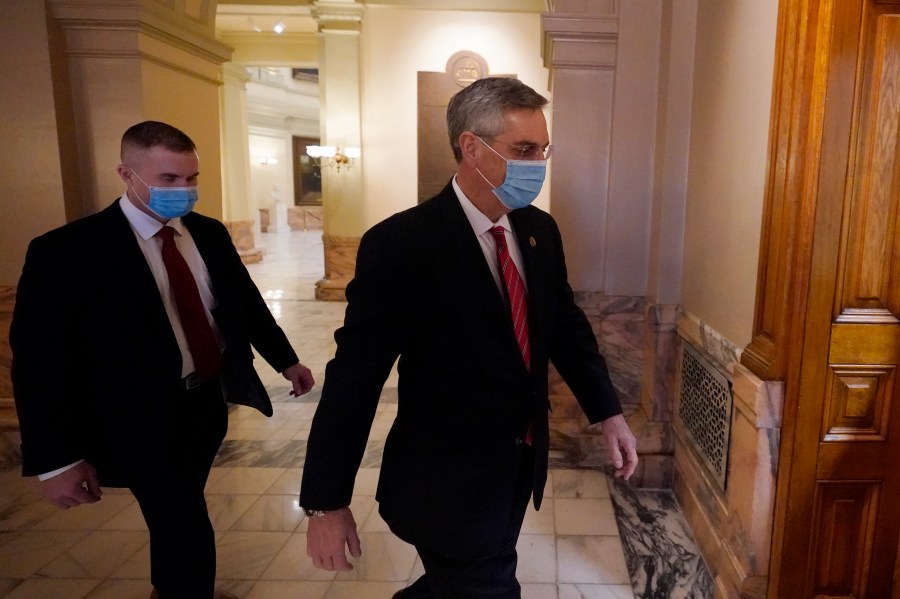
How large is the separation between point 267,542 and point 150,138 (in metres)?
1.98

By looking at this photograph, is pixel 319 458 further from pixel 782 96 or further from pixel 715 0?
pixel 715 0

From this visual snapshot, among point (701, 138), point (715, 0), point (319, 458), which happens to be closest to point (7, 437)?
point (319, 458)

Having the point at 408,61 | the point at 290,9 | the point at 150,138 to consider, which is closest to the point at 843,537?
the point at 150,138

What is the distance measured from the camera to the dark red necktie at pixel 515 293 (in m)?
1.63

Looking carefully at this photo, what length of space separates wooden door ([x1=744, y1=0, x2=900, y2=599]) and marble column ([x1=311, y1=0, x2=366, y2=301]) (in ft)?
23.4

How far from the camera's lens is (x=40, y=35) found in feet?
11.5

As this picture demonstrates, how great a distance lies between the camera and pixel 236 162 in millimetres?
12250

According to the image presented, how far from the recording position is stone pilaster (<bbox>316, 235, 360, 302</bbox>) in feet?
30.7

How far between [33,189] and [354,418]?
318 centimetres

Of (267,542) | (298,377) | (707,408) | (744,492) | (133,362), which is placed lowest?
(267,542)

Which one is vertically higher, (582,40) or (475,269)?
(582,40)

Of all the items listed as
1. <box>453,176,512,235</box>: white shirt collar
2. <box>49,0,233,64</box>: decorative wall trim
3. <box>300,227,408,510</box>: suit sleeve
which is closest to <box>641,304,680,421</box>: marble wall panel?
<box>453,176,512,235</box>: white shirt collar

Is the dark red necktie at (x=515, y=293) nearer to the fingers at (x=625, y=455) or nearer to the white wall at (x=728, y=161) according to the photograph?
the fingers at (x=625, y=455)

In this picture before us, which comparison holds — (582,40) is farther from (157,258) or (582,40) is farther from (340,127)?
(340,127)
